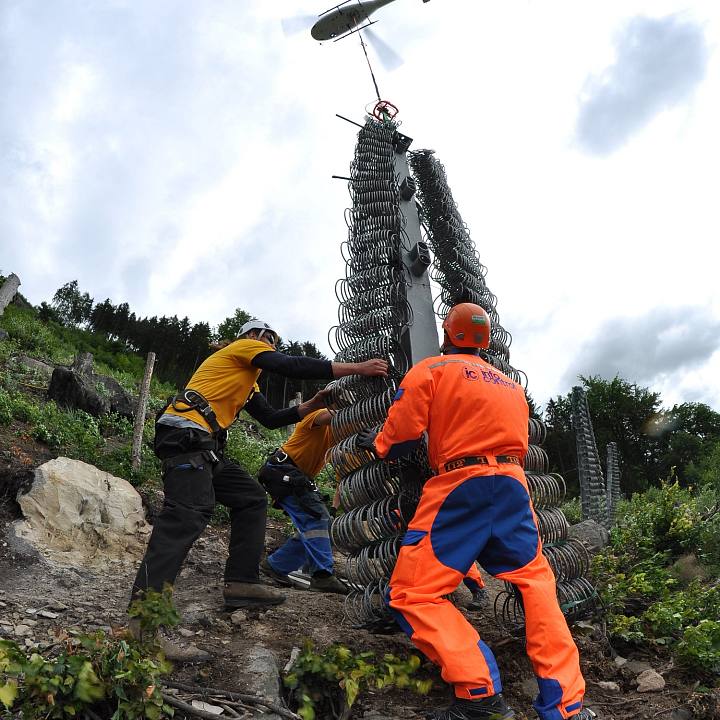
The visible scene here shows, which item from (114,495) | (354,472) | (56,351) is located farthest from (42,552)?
(56,351)

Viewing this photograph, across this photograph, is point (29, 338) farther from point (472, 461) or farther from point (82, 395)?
point (472, 461)

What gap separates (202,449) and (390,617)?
5.19 ft

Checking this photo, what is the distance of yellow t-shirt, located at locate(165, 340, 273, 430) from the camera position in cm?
444

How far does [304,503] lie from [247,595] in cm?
136

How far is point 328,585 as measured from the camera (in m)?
5.51

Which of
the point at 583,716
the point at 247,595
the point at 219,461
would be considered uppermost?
the point at 219,461

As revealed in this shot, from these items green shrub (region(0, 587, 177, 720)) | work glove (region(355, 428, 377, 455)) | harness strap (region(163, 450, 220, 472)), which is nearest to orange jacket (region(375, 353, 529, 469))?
work glove (region(355, 428, 377, 455))

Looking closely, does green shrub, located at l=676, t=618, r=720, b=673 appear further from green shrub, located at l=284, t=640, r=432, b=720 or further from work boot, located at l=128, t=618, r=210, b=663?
work boot, located at l=128, t=618, r=210, b=663

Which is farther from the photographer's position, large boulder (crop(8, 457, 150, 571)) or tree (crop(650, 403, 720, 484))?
tree (crop(650, 403, 720, 484))

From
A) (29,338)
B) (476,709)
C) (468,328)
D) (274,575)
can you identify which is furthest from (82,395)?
(29,338)

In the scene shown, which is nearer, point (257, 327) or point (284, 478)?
point (257, 327)

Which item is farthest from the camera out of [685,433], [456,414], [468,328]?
[685,433]

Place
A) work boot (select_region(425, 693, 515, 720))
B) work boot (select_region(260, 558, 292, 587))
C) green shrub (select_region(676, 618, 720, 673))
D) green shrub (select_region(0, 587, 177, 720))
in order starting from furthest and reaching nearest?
1. work boot (select_region(260, 558, 292, 587))
2. green shrub (select_region(676, 618, 720, 673))
3. work boot (select_region(425, 693, 515, 720))
4. green shrub (select_region(0, 587, 177, 720))

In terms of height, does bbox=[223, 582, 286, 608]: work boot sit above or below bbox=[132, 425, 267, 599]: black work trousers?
below
